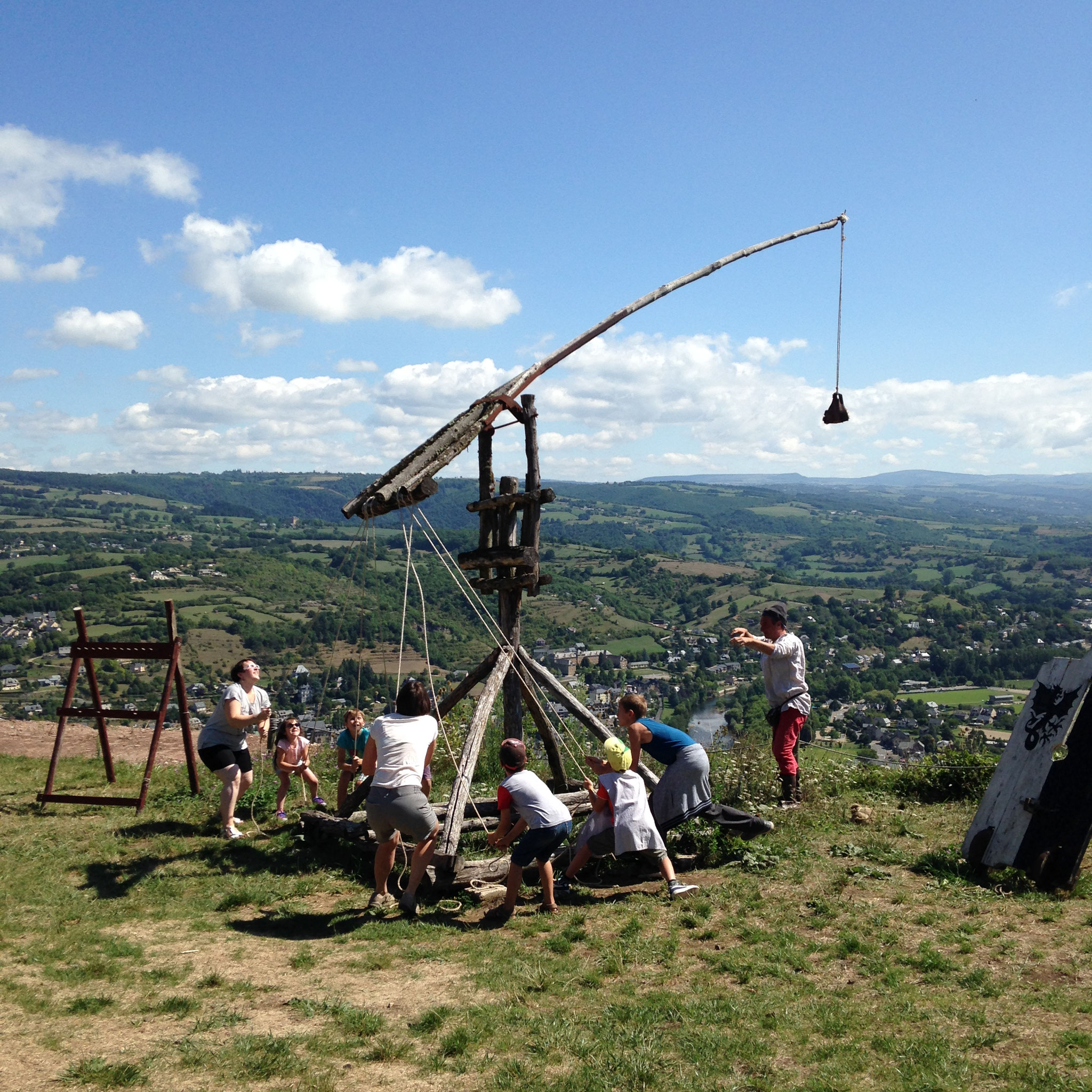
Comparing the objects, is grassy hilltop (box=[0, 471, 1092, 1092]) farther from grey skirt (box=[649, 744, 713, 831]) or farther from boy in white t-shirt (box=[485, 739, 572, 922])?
grey skirt (box=[649, 744, 713, 831])

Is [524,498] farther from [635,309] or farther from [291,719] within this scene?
[291,719]

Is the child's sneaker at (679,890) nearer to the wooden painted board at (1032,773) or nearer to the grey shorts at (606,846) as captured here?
the grey shorts at (606,846)

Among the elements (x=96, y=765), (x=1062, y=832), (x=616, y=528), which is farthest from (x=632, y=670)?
(x=616, y=528)

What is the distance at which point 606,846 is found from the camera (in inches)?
263

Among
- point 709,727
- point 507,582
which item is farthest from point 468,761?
point 709,727

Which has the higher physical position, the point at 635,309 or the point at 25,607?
the point at 635,309

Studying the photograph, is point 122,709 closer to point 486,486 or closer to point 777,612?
point 486,486

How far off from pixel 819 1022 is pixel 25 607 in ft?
217

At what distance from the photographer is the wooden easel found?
8773 mm

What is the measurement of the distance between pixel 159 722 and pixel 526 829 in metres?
4.86

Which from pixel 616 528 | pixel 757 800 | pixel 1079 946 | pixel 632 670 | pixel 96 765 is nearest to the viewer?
pixel 1079 946

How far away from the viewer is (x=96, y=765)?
11062mm

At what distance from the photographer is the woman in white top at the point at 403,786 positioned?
6.02 metres

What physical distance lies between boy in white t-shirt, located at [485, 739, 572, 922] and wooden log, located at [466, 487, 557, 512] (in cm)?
269
